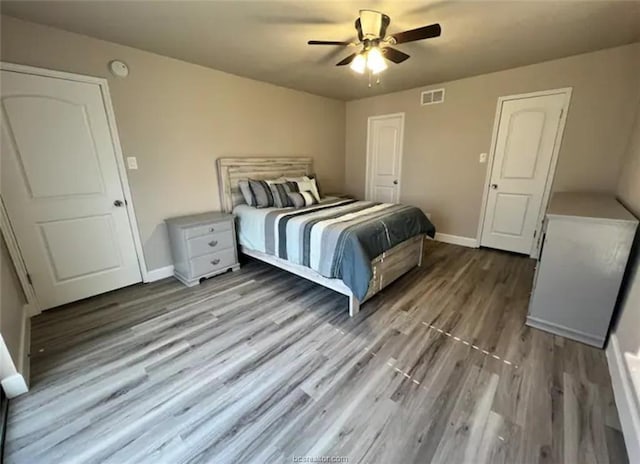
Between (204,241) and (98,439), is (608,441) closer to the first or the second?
(98,439)

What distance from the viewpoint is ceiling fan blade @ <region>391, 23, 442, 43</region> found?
1.77 m

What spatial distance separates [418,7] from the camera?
194 cm

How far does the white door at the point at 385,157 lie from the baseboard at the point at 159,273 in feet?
11.8

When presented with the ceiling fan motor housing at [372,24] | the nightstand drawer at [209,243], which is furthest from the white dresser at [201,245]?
the ceiling fan motor housing at [372,24]

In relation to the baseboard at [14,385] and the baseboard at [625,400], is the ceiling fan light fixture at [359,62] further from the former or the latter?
the baseboard at [14,385]

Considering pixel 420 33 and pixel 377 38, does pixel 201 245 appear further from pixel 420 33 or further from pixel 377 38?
pixel 420 33

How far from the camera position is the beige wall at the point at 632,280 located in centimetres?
159

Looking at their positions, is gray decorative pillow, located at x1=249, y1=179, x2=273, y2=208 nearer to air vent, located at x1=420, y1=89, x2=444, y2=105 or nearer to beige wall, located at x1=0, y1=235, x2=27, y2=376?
beige wall, located at x1=0, y1=235, x2=27, y2=376

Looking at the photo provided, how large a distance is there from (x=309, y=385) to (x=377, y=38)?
2.48m

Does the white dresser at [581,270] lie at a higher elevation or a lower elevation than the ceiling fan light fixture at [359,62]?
Result: lower

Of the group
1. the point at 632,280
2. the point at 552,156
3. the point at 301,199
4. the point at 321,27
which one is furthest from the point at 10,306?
the point at 552,156

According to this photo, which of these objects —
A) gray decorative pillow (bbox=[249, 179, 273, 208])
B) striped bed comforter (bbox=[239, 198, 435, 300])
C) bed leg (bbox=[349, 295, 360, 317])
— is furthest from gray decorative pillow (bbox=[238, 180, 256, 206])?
bed leg (bbox=[349, 295, 360, 317])

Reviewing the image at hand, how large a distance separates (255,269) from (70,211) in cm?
187

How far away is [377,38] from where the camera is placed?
202 cm
